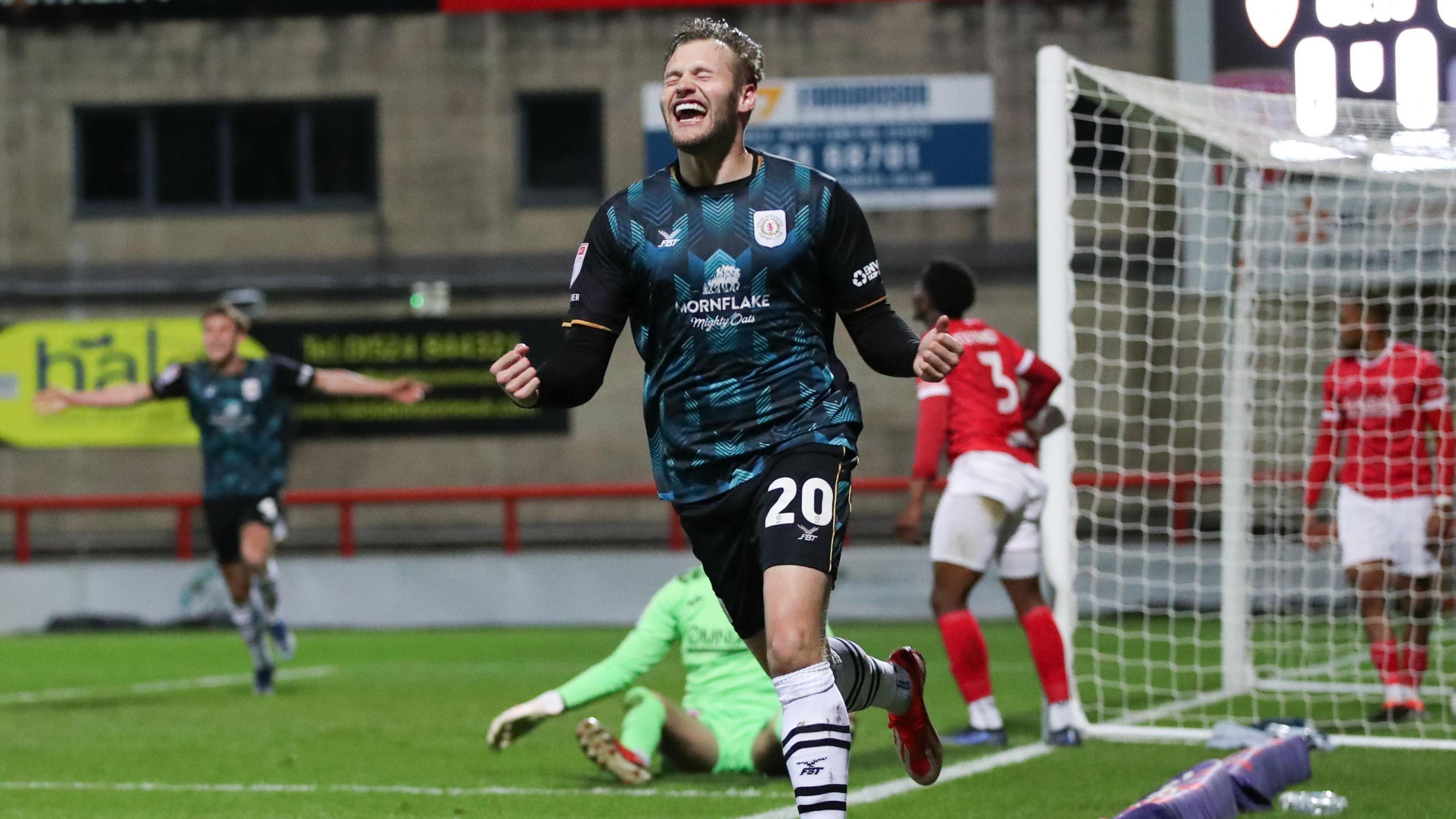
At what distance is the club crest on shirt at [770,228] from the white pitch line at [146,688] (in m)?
7.88

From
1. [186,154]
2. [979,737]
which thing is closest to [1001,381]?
[979,737]

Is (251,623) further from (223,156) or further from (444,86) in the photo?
(223,156)

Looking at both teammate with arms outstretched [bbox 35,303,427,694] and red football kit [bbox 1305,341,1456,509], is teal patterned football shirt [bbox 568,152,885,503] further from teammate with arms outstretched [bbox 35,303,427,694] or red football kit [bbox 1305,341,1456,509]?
teammate with arms outstretched [bbox 35,303,427,694]

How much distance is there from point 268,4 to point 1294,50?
13.4 metres

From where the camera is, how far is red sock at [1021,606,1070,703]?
805 cm

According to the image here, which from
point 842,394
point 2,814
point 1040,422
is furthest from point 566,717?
point 842,394

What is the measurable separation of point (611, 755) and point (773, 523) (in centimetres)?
241

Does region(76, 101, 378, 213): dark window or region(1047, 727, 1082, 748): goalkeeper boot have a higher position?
region(76, 101, 378, 213): dark window

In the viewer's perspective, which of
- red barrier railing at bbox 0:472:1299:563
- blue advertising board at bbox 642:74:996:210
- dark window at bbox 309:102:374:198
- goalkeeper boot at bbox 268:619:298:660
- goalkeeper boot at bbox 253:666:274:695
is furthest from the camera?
dark window at bbox 309:102:374:198

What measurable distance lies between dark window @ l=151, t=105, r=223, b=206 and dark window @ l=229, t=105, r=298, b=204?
289 mm

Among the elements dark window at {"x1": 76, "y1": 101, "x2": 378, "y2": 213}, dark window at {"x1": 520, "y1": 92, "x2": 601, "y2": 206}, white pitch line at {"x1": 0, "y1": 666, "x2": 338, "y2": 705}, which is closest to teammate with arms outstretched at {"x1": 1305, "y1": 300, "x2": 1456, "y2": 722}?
white pitch line at {"x1": 0, "y1": 666, "x2": 338, "y2": 705}

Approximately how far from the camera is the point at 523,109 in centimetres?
2275

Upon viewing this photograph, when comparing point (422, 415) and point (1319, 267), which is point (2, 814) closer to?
point (1319, 267)

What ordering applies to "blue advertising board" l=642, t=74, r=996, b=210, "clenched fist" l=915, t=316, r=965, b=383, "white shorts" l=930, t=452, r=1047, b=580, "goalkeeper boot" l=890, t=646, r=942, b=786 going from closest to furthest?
"clenched fist" l=915, t=316, r=965, b=383 < "goalkeeper boot" l=890, t=646, r=942, b=786 < "white shorts" l=930, t=452, r=1047, b=580 < "blue advertising board" l=642, t=74, r=996, b=210
